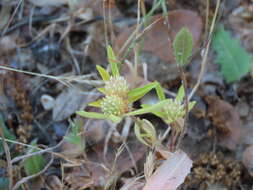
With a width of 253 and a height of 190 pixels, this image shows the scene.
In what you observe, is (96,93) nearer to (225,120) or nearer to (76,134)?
(76,134)

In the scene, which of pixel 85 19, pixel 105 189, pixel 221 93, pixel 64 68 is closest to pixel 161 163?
pixel 105 189

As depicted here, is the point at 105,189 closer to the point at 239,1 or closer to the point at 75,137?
the point at 75,137

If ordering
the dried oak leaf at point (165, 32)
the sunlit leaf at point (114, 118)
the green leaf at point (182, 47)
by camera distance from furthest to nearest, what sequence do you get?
the dried oak leaf at point (165, 32) → the green leaf at point (182, 47) → the sunlit leaf at point (114, 118)

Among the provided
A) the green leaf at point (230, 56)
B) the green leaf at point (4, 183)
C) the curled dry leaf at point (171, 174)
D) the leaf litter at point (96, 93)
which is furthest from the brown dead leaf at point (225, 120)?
the green leaf at point (4, 183)

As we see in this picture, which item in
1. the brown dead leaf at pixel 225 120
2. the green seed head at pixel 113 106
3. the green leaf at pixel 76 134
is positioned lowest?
the brown dead leaf at pixel 225 120

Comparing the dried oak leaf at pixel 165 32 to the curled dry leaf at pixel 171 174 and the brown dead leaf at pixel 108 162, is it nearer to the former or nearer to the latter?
the brown dead leaf at pixel 108 162

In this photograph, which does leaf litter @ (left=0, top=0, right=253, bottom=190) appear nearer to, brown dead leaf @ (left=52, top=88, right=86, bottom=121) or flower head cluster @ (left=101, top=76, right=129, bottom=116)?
brown dead leaf @ (left=52, top=88, right=86, bottom=121)

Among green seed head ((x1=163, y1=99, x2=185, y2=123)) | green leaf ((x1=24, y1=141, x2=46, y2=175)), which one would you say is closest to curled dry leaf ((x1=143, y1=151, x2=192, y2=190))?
green seed head ((x1=163, y1=99, x2=185, y2=123))
